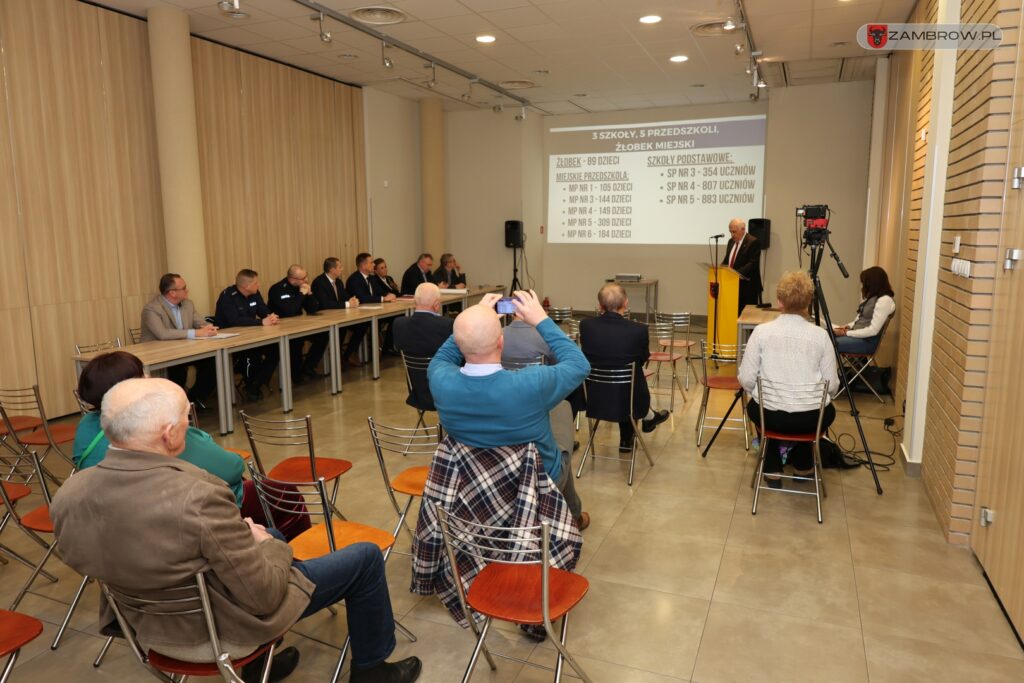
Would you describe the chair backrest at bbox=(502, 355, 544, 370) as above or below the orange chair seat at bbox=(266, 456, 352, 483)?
above

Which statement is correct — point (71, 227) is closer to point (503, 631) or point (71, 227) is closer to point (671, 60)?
point (503, 631)

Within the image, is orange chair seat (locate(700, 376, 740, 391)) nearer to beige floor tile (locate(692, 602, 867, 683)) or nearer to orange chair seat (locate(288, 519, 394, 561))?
beige floor tile (locate(692, 602, 867, 683))

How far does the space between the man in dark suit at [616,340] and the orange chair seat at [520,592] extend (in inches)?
89.4

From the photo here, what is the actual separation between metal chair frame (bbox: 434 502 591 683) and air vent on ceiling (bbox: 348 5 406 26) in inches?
209

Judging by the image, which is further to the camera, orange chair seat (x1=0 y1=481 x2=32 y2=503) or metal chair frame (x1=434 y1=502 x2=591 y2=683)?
orange chair seat (x1=0 y1=481 x2=32 y2=503)

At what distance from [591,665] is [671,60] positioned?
7443 mm

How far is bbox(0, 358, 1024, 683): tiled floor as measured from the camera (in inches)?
103

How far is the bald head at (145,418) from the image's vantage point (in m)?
1.84

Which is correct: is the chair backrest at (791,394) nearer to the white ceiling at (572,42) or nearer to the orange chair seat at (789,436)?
the orange chair seat at (789,436)

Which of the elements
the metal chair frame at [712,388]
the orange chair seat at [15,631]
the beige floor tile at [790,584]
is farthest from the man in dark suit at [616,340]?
the orange chair seat at [15,631]

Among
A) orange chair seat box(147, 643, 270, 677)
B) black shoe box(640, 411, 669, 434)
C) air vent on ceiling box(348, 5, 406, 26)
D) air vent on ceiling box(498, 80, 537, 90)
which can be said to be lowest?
black shoe box(640, 411, 669, 434)

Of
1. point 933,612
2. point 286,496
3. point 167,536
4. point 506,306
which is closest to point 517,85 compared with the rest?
point 506,306

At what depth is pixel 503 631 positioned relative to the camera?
2.86 m

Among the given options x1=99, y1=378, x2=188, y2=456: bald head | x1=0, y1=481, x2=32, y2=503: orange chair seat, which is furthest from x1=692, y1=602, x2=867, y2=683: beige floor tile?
x1=0, y1=481, x2=32, y2=503: orange chair seat
